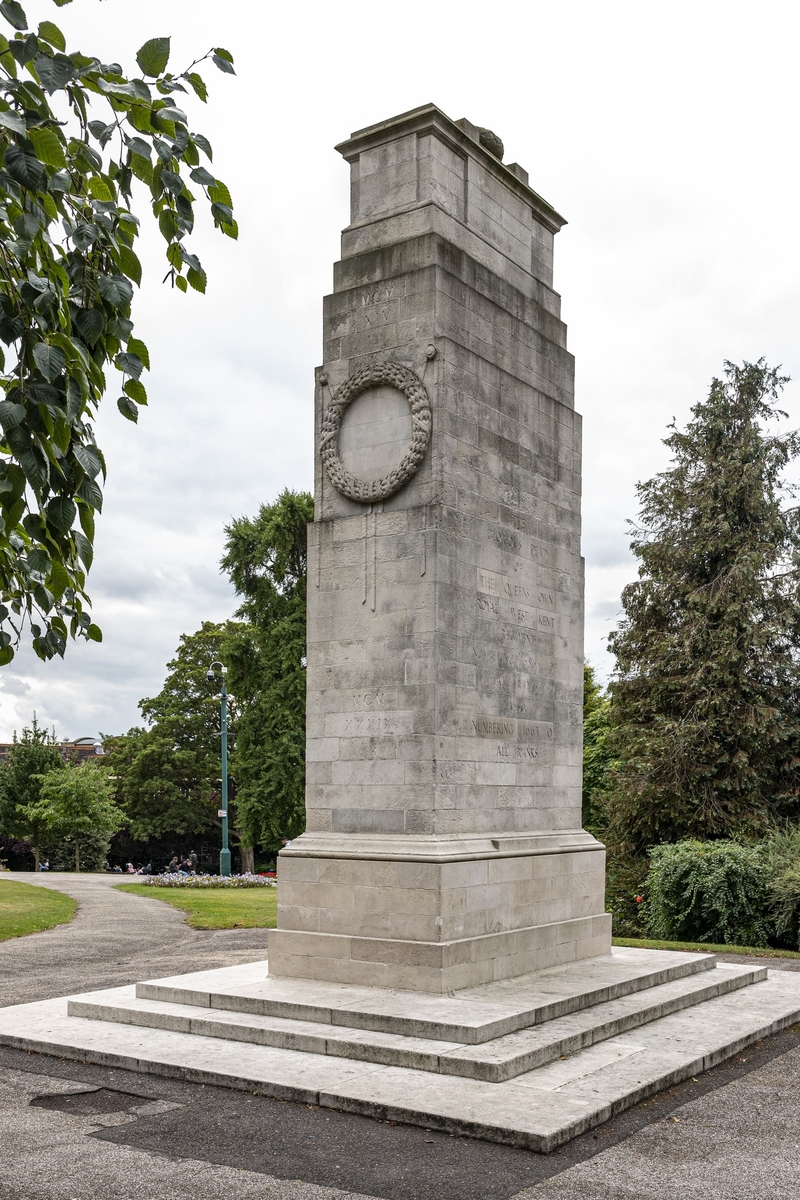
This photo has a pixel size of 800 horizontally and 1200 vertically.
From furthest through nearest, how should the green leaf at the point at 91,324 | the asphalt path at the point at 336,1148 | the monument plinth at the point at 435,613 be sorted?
the monument plinth at the point at 435,613 < the asphalt path at the point at 336,1148 < the green leaf at the point at 91,324

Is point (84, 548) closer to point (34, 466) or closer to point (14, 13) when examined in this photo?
point (34, 466)

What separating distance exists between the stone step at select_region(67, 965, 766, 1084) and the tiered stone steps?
0.02 meters

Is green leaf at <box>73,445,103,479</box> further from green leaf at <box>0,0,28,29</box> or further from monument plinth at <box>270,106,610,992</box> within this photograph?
monument plinth at <box>270,106,610,992</box>

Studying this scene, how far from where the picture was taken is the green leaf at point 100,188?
3.67 meters

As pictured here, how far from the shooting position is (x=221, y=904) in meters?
24.9

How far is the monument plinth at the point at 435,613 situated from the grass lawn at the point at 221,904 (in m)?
6.29

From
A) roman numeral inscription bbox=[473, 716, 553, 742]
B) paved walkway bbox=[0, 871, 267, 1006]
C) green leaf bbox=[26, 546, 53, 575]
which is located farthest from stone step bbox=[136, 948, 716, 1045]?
green leaf bbox=[26, 546, 53, 575]

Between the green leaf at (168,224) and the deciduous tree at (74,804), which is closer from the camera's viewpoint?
the green leaf at (168,224)

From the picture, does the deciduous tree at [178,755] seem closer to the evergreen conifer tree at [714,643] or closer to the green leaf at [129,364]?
the evergreen conifer tree at [714,643]

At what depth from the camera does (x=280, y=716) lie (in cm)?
3762

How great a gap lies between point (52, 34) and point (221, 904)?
23.3m

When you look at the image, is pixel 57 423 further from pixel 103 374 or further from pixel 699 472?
pixel 699 472

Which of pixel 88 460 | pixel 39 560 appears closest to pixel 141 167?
pixel 88 460

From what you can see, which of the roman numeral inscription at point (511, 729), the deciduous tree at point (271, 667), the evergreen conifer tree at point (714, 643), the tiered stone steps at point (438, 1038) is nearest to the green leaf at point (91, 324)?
the tiered stone steps at point (438, 1038)
